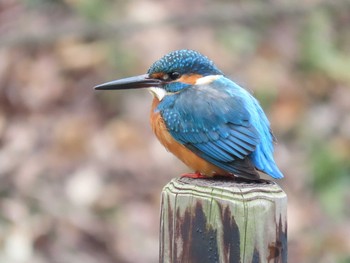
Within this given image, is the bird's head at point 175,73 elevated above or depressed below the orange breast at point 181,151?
above

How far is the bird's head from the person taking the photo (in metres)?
3.70

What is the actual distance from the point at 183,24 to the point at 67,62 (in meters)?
1.22

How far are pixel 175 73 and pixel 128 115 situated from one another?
171 inches

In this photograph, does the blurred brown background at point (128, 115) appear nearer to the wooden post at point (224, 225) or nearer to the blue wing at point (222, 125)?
the blue wing at point (222, 125)

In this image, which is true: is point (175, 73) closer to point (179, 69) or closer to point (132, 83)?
point (179, 69)

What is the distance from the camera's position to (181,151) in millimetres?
→ 3592

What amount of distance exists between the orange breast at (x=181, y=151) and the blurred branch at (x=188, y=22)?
4531mm

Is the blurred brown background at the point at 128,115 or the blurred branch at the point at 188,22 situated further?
the blurred branch at the point at 188,22

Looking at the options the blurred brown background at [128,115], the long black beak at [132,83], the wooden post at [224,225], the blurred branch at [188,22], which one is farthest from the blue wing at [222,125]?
the blurred branch at [188,22]

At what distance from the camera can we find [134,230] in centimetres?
679

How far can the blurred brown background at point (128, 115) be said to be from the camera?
6680 mm

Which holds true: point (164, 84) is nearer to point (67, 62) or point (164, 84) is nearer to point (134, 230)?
point (134, 230)

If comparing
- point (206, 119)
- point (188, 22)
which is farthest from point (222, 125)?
point (188, 22)

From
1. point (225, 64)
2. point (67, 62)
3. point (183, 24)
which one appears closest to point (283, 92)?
point (225, 64)
